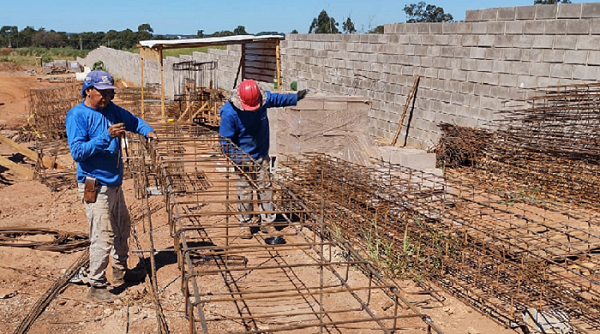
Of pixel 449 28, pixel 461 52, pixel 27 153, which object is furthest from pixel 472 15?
pixel 27 153

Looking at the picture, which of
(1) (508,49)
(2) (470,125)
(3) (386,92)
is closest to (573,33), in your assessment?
(1) (508,49)

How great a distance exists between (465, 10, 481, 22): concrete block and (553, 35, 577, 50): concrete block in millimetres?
1815

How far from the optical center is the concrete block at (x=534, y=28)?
329 inches

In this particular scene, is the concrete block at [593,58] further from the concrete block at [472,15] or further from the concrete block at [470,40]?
the concrete block at [472,15]

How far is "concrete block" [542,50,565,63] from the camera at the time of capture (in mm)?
8023

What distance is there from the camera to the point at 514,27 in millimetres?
8859

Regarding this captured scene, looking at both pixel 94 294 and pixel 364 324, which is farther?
pixel 94 294

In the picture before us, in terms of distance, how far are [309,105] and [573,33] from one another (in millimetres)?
3826

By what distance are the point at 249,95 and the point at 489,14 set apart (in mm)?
5427

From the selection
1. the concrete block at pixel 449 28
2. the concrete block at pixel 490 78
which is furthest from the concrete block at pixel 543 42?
the concrete block at pixel 449 28

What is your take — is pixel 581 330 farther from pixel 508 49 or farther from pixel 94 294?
pixel 508 49

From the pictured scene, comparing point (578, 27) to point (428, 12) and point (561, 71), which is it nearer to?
point (561, 71)

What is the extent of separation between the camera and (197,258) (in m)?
5.48

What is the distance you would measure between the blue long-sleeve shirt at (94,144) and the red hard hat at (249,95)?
1.55 m
